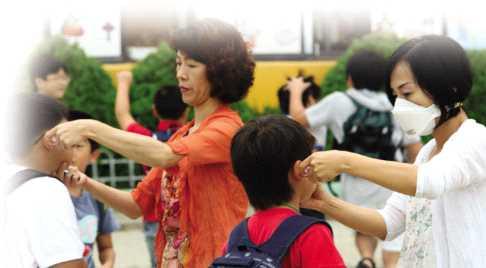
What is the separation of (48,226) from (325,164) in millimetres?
859

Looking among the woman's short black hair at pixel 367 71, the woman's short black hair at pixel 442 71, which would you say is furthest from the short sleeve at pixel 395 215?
the woman's short black hair at pixel 367 71

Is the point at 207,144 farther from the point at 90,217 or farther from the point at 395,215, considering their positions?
the point at 90,217

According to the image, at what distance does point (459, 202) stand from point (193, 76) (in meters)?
1.18

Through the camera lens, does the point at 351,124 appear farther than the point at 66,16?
No

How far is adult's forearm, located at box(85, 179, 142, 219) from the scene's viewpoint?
413 cm

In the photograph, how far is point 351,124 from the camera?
24.0 ft

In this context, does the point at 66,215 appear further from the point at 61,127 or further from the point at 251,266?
the point at 251,266

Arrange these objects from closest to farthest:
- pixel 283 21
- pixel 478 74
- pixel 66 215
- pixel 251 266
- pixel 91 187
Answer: pixel 251 266, pixel 66 215, pixel 91 187, pixel 478 74, pixel 283 21

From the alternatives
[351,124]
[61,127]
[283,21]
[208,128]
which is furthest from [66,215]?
[283,21]

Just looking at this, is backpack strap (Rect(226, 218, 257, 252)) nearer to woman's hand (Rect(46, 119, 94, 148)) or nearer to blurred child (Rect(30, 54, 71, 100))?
woman's hand (Rect(46, 119, 94, 148))

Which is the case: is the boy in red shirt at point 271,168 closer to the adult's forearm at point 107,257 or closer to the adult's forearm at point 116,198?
the adult's forearm at point 116,198

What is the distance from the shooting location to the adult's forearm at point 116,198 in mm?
4129

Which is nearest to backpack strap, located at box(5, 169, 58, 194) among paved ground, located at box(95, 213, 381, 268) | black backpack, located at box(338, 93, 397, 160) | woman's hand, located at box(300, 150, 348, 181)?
woman's hand, located at box(300, 150, 348, 181)

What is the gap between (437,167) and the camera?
319 cm
